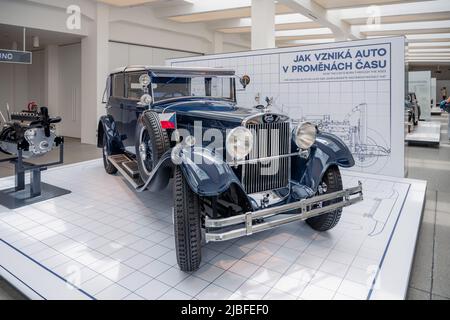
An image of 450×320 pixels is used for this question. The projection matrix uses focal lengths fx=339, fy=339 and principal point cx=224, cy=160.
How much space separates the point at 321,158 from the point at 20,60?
248 inches

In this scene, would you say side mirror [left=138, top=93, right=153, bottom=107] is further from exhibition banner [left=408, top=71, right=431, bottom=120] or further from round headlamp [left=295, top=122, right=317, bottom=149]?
exhibition banner [left=408, top=71, right=431, bottom=120]

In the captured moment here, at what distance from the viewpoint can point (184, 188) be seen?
224 cm

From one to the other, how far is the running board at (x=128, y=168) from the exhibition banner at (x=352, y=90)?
1793mm

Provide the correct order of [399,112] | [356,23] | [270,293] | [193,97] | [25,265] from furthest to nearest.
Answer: [356,23], [399,112], [193,97], [25,265], [270,293]

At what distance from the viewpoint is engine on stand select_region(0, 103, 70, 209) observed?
385cm

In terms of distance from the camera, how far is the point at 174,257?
257 centimetres

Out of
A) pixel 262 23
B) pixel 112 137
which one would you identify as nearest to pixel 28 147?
pixel 112 137

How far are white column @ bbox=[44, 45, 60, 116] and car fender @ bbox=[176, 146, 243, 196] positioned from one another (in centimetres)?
904

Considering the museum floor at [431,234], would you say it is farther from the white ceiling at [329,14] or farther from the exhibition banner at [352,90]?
the white ceiling at [329,14]

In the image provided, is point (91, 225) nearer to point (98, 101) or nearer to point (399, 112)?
point (399, 112)

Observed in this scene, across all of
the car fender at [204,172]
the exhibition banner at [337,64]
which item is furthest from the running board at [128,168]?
the exhibition banner at [337,64]

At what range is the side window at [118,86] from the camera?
4.41m
